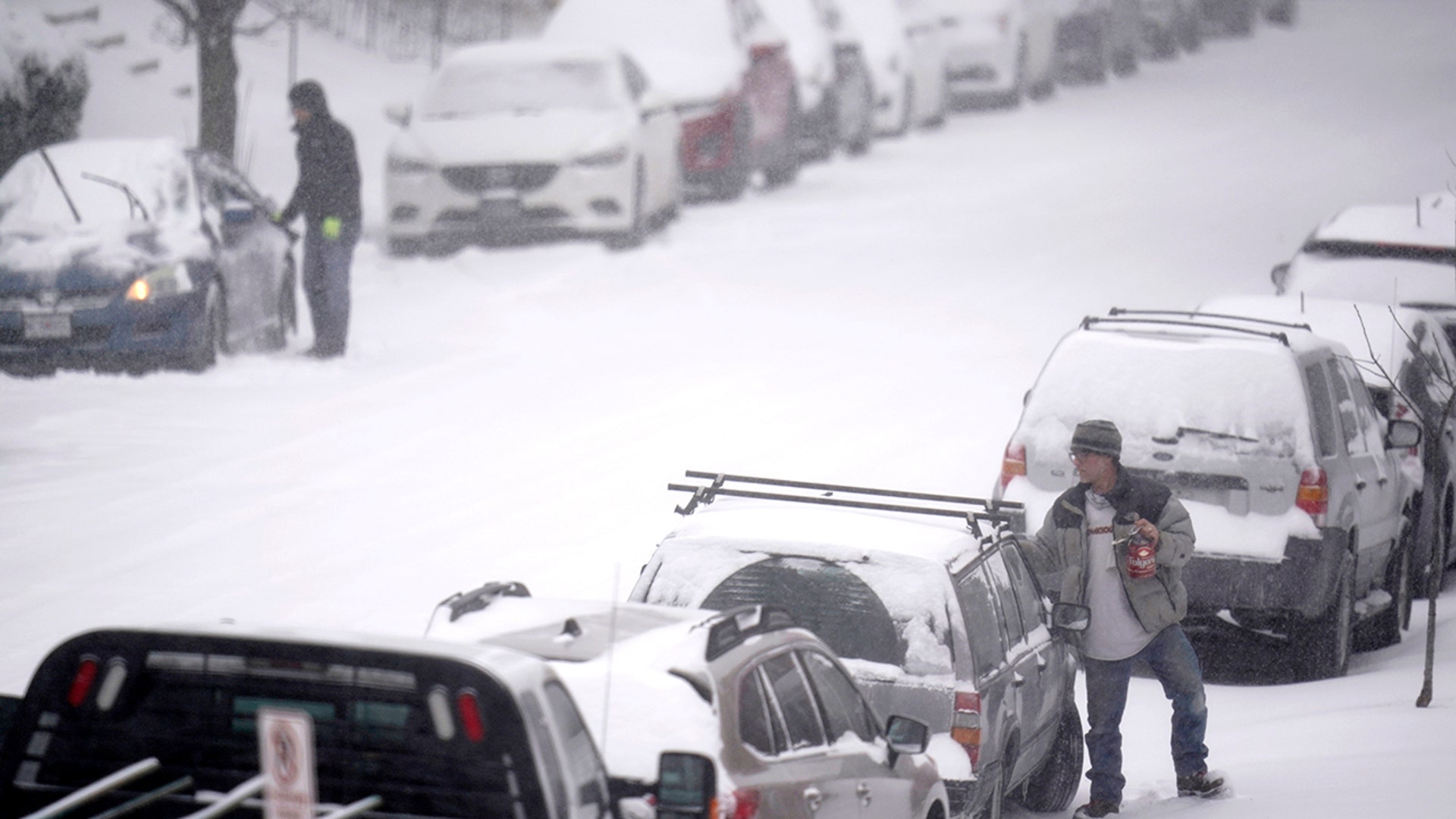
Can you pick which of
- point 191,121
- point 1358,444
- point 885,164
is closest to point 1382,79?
point 885,164

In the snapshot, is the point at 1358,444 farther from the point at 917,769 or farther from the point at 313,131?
the point at 313,131

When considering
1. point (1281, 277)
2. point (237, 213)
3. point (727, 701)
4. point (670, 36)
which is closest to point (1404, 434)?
point (1281, 277)

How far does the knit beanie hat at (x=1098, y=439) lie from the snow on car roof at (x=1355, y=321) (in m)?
4.94

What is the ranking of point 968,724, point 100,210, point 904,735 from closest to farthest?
1. point 904,735
2. point 968,724
3. point 100,210

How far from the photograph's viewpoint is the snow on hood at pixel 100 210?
14.7 m

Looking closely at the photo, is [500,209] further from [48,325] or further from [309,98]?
[48,325]

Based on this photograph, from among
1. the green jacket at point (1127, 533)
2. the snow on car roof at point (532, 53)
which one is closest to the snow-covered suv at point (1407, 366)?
the green jacket at point (1127, 533)

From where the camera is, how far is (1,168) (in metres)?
20.3

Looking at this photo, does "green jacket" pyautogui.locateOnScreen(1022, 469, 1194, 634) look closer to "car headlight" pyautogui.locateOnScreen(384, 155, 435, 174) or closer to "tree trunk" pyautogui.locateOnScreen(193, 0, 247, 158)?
"car headlight" pyautogui.locateOnScreen(384, 155, 435, 174)

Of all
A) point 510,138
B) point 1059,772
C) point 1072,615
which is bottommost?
point 1059,772

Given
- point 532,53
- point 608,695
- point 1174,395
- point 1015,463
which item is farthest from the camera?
point 532,53

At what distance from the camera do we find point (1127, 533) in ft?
26.2

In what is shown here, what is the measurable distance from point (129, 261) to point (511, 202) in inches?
217

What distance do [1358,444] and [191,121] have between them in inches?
703
